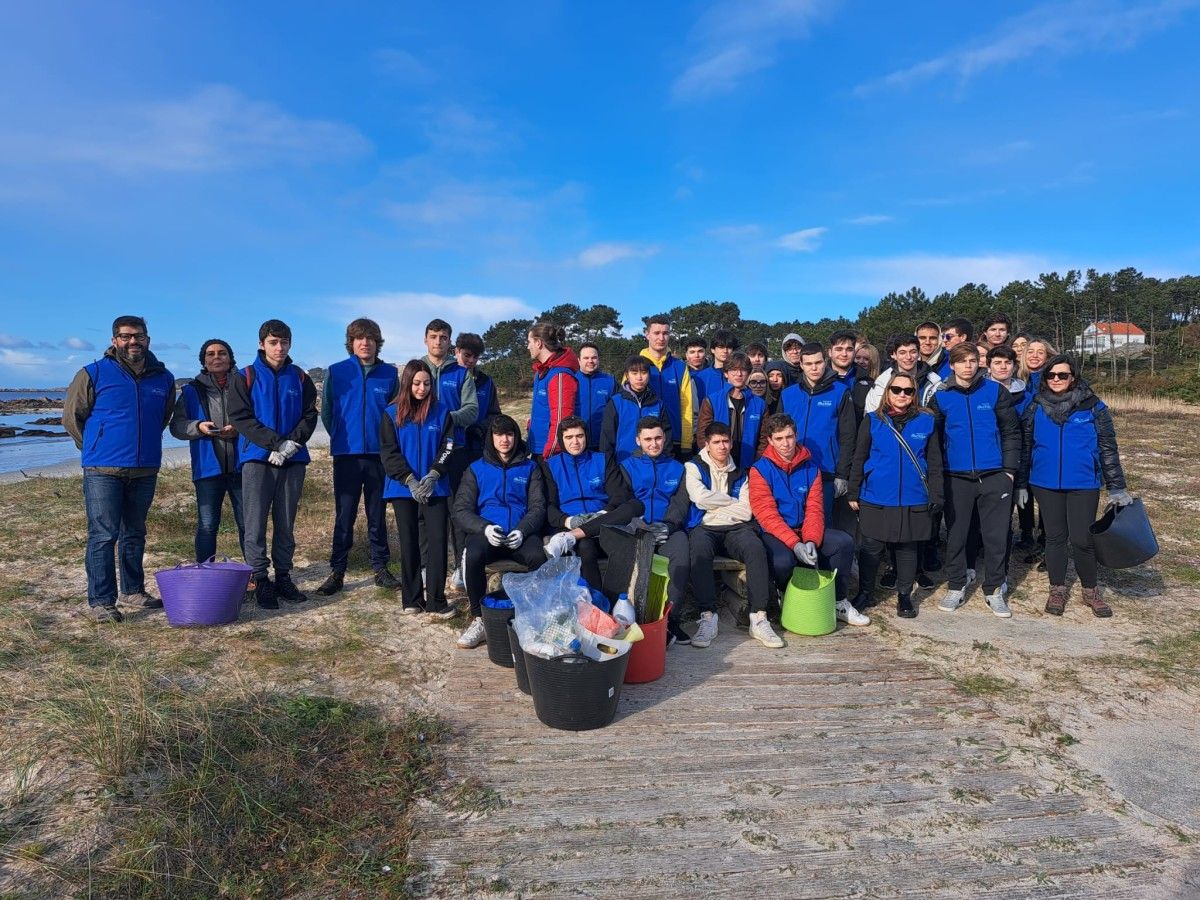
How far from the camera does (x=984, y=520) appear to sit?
5566 mm

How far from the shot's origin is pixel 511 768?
10.9ft

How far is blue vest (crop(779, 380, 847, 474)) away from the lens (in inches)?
232

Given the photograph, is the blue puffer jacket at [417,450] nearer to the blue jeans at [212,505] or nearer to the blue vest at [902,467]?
the blue jeans at [212,505]

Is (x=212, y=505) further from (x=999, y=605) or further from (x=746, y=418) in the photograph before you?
(x=999, y=605)

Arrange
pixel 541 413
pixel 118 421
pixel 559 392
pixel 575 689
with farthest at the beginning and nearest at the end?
pixel 541 413
pixel 559 392
pixel 118 421
pixel 575 689

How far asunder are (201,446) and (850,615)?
5.06m

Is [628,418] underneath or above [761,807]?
above

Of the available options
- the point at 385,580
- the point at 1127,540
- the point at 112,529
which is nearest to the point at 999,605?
the point at 1127,540

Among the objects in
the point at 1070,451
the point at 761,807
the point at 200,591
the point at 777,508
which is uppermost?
the point at 1070,451

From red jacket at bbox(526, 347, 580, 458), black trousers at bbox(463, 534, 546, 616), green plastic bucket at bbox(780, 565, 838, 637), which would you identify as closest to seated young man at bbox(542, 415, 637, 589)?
black trousers at bbox(463, 534, 546, 616)

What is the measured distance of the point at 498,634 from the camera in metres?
4.45

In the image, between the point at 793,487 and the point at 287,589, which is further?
the point at 287,589

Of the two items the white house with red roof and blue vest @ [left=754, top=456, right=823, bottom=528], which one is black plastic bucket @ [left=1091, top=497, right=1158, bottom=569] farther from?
the white house with red roof

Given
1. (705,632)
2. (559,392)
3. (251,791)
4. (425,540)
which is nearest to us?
(251,791)
